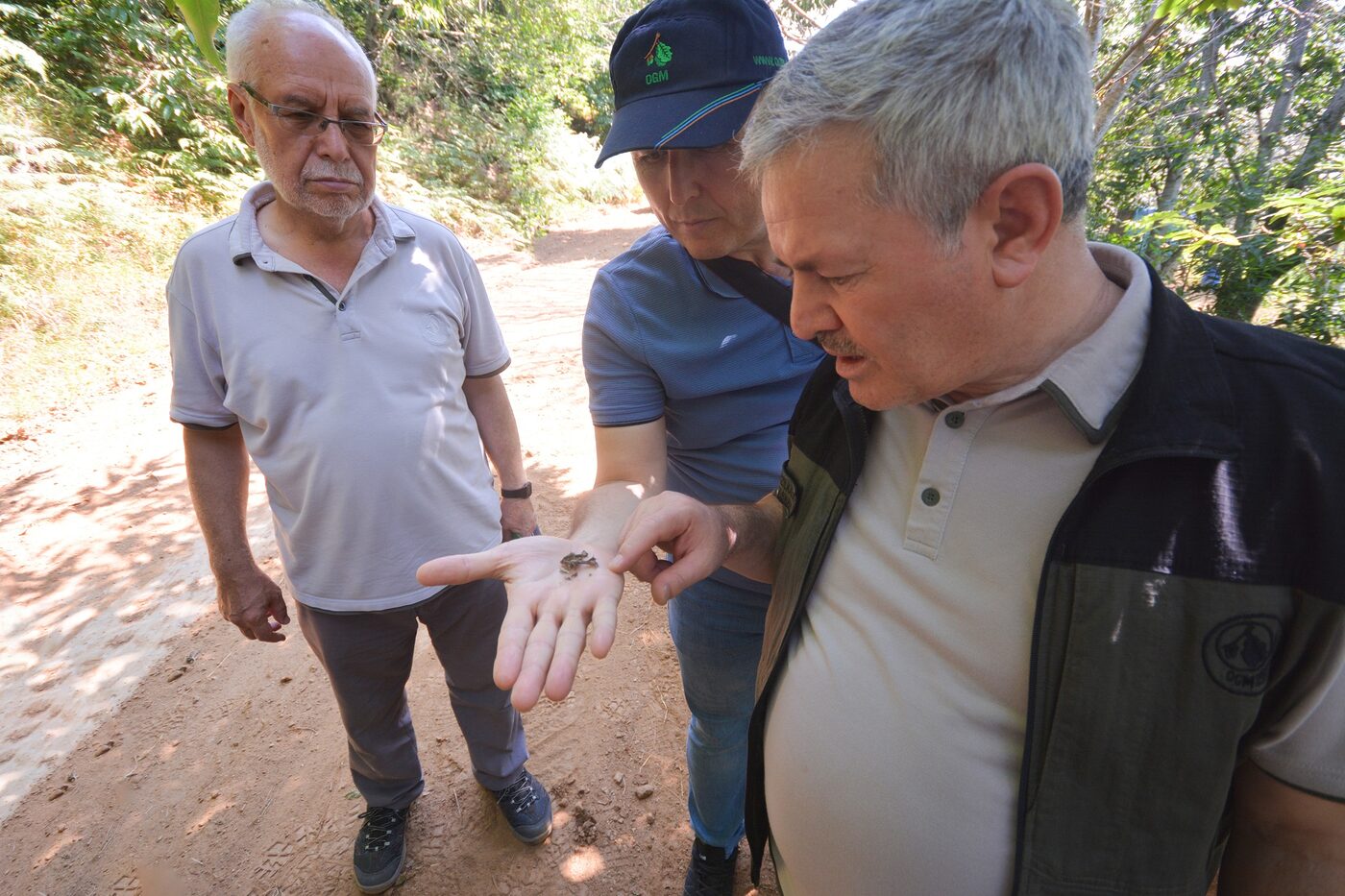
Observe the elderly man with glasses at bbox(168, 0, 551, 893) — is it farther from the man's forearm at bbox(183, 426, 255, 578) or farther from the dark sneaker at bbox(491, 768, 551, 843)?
the dark sneaker at bbox(491, 768, 551, 843)

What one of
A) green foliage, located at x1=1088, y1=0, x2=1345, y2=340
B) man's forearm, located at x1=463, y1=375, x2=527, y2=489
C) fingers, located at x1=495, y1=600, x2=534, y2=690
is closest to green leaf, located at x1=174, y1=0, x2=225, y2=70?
fingers, located at x1=495, y1=600, x2=534, y2=690

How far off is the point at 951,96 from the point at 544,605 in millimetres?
1071

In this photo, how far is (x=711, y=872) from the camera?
7.98ft

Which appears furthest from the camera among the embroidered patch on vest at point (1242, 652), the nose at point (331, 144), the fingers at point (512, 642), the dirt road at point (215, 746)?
the dirt road at point (215, 746)

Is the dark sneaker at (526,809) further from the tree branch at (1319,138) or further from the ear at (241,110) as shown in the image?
the tree branch at (1319,138)

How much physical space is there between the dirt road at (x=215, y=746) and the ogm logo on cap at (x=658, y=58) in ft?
8.76

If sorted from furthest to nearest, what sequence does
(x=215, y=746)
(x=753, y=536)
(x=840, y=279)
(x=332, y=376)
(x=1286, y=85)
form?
(x=1286, y=85), (x=215, y=746), (x=332, y=376), (x=753, y=536), (x=840, y=279)

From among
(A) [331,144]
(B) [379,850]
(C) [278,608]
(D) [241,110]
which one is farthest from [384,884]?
(D) [241,110]

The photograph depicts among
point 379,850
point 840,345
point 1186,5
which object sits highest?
point 1186,5

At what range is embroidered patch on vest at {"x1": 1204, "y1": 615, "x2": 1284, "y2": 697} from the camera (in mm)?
896

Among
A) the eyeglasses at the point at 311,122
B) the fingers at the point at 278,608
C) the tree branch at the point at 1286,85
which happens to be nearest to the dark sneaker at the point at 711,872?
the fingers at the point at 278,608

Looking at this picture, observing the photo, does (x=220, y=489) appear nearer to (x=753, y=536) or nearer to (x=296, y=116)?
(x=296, y=116)

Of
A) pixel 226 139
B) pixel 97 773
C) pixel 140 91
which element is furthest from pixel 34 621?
pixel 140 91

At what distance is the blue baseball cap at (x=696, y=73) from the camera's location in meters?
1.50
